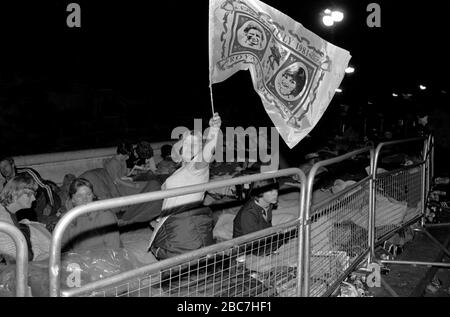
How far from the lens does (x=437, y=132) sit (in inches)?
385

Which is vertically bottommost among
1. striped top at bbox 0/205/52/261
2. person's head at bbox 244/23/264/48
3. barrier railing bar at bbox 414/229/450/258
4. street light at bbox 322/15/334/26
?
barrier railing bar at bbox 414/229/450/258

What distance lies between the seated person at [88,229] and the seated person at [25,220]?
28cm

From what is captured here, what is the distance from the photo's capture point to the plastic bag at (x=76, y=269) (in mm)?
2990

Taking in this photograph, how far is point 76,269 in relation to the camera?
3.15 metres

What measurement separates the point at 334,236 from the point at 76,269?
7.81 ft

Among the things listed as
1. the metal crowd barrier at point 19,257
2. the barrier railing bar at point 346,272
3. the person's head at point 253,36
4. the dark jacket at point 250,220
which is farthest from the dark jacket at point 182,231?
the metal crowd barrier at point 19,257

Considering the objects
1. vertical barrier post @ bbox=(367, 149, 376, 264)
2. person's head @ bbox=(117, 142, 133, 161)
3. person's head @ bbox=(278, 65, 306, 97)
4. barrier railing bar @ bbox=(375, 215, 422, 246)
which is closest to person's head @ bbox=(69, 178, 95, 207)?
person's head @ bbox=(278, 65, 306, 97)

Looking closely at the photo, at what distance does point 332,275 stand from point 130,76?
38.0 ft

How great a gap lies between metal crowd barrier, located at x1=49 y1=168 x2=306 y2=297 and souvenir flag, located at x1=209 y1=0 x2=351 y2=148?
0.89 meters

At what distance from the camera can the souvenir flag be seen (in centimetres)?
402

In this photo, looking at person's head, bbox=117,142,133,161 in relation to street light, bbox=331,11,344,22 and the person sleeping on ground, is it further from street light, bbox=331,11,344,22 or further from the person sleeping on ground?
street light, bbox=331,11,344,22

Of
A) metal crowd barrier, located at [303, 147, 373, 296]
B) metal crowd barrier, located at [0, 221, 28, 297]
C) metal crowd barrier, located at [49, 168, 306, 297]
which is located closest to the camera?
metal crowd barrier, located at [0, 221, 28, 297]

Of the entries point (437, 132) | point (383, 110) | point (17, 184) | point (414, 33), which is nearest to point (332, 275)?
point (17, 184)

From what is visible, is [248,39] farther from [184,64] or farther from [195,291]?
[184,64]
